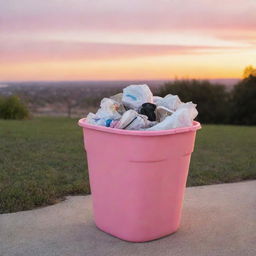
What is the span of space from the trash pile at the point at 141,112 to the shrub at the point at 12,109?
15928 mm

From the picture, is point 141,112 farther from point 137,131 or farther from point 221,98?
point 221,98

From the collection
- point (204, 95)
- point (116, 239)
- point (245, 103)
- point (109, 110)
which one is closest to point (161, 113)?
point (109, 110)

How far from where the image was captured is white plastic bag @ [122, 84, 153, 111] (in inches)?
136

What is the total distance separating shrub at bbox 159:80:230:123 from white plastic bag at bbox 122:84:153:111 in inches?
1044

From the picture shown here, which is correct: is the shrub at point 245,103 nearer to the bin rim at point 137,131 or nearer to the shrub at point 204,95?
the shrub at point 204,95

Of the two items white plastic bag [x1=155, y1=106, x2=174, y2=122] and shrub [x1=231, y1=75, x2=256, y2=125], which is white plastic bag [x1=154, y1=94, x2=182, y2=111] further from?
shrub [x1=231, y1=75, x2=256, y2=125]

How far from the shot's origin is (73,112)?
859 inches

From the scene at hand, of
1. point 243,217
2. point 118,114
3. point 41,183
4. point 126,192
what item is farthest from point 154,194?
point 41,183

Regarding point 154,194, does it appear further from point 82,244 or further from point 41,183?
point 41,183

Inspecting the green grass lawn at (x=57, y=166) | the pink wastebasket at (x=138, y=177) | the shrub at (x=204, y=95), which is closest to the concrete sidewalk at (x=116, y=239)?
the pink wastebasket at (x=138, y=177)

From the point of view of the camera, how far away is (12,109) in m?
19.0

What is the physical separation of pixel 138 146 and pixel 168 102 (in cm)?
62

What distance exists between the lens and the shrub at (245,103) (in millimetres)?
27367

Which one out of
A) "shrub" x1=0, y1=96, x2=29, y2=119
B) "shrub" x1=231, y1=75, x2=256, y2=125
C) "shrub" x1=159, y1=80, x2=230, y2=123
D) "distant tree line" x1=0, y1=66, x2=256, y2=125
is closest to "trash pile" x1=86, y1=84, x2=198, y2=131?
"distant tree line" x1=0, y1=66, x2=256, y2=125
